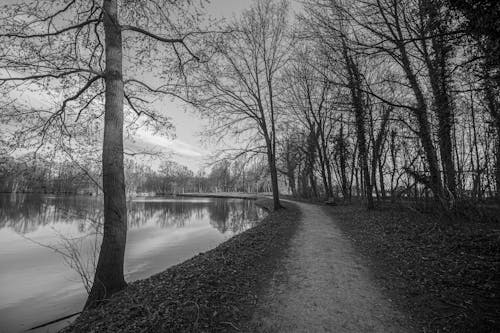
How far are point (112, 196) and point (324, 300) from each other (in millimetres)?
4435

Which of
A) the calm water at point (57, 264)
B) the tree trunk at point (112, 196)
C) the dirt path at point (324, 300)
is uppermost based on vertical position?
the tree trunk at point (112, 196)

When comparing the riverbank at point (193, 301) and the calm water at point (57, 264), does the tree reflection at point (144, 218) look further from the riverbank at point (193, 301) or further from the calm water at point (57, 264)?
the riverbank at point (193, 301)

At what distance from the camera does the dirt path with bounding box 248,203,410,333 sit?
334 cm

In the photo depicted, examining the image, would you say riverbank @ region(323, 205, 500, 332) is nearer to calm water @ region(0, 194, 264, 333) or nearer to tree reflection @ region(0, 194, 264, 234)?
calm water @ region(0, 194, 264, 333)

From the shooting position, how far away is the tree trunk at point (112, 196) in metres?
4.74

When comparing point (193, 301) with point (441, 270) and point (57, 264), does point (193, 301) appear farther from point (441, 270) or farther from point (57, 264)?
point (57, 264)

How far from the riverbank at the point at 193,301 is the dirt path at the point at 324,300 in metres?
0.34

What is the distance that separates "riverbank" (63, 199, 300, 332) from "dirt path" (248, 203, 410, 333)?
341 millimetres

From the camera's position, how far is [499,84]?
361cm

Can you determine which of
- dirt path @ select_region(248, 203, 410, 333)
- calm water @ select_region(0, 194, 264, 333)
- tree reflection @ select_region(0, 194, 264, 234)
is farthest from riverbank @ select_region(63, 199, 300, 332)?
tree reflection @ select_region(0, 194, 264, 234)

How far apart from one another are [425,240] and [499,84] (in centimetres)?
438

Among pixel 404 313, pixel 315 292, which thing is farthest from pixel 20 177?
pixel 404 313

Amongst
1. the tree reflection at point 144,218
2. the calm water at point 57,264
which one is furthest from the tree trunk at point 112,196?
the tree reflection at point 144,218

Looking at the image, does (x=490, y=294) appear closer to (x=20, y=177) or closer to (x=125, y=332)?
(x=125, y=332)
